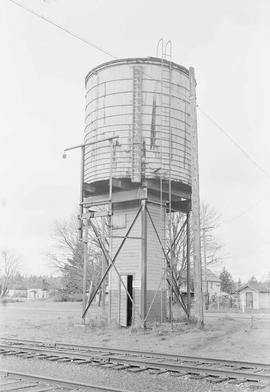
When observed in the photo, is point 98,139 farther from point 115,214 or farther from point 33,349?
point 33,349

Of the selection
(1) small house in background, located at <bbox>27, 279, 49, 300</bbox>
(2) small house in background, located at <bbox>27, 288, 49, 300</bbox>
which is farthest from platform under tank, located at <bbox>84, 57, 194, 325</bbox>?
(2) small house in background, located at <bbox>27, 288, 49, 300</bbox>

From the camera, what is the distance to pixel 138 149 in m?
19.7

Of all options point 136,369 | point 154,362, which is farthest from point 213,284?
point 136,369

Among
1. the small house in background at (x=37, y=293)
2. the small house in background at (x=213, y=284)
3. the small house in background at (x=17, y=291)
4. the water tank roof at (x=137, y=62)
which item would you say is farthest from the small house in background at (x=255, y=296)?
the small house in background at (x=17, y=291)

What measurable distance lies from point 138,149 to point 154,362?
1018 centimetres

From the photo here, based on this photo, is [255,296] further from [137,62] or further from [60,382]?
[60,382]

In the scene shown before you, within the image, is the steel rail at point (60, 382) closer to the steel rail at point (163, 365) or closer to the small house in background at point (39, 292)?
the steel rail at point (163, 365)

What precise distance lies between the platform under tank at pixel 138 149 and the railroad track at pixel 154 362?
20.6 ft

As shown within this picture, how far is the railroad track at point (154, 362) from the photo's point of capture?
378 inches

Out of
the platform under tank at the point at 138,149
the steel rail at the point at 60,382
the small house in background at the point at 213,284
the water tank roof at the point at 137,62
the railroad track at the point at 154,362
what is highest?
the water tank roof at the point at 137,62

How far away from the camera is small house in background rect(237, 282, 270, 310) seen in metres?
56.2

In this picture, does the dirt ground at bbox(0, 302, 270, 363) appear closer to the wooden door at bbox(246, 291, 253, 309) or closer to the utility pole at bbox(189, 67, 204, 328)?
the utility pole at bbox(189, 67, 204, 328)

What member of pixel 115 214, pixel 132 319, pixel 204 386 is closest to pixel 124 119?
pixel 115 214

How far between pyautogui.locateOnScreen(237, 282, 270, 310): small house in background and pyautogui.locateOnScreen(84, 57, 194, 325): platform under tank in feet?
124
